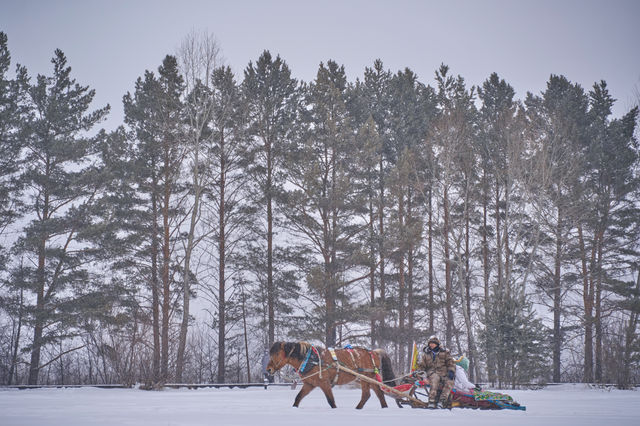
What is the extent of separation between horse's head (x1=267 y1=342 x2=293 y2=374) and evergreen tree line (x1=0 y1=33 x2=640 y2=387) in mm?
9379

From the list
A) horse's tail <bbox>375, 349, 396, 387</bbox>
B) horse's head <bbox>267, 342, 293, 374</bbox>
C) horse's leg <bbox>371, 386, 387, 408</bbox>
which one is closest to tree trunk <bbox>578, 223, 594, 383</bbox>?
horse's tail <bbox>375, 349, 396, 387</bbox>

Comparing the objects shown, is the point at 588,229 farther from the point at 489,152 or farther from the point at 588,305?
the point at 489,152

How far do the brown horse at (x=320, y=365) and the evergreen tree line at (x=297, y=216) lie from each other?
372 inches

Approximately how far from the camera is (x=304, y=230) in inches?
886

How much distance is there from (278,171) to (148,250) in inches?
266

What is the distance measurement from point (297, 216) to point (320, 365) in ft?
45.8

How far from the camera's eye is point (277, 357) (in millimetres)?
8523

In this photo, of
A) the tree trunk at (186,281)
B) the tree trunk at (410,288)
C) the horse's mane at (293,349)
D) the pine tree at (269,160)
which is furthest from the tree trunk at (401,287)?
the horse's mane at (293,349)

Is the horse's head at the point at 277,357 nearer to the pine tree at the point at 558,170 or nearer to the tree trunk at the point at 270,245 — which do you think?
the tree trunk at the point at 270,245

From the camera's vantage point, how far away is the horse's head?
27.8 feet

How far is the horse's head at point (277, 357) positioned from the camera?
8469mm

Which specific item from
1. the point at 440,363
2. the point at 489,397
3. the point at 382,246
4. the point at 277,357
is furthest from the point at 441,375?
the point at 382,246

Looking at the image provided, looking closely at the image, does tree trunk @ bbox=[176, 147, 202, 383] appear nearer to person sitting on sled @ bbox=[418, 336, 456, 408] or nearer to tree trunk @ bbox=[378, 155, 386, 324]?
tree trunk @ bbox=[378, 155, 386, 324]

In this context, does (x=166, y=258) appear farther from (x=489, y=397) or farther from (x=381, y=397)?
(x=489, y=397)
